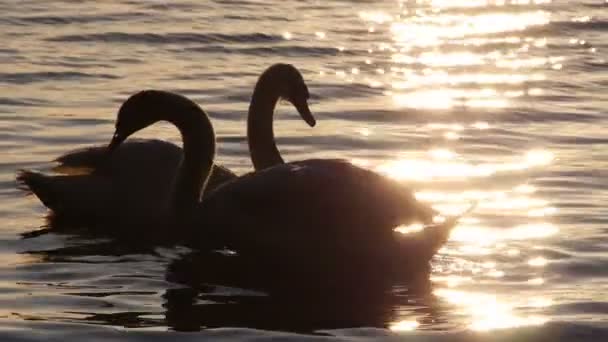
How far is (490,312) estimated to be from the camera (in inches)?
416

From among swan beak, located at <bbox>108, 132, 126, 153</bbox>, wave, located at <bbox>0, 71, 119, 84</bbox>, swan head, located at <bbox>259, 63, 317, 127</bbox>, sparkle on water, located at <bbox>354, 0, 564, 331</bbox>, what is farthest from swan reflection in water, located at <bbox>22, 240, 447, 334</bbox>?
wave, located at <bbox>0, 71, 119, 84</bbox>

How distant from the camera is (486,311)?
34.7 feet

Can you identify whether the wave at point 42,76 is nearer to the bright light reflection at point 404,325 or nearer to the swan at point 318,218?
the swan at point 318,218

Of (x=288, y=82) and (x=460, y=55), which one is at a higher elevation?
(x=288, y=82)

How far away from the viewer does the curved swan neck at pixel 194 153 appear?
1241 cm

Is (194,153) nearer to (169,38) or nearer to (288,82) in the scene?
(288,82)

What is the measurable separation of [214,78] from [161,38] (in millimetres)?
1964

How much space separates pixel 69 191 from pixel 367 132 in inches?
158

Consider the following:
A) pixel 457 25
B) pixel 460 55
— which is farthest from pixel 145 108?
pixel 457 25

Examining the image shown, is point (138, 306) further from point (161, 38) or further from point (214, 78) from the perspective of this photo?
point (161, 38)

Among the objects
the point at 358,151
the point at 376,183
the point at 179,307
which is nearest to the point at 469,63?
the point at 358,151

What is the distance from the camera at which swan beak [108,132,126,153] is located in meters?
12.8

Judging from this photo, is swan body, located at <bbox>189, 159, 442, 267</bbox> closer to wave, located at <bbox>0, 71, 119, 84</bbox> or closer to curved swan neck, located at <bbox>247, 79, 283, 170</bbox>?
curved swan neck, located at <bbox>247, 79, 283, 170</bbox>

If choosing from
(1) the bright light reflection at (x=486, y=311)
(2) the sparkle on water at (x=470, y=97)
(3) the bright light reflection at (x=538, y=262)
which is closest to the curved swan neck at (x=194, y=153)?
(2) the sparkle on water at (x=470, y=97)
